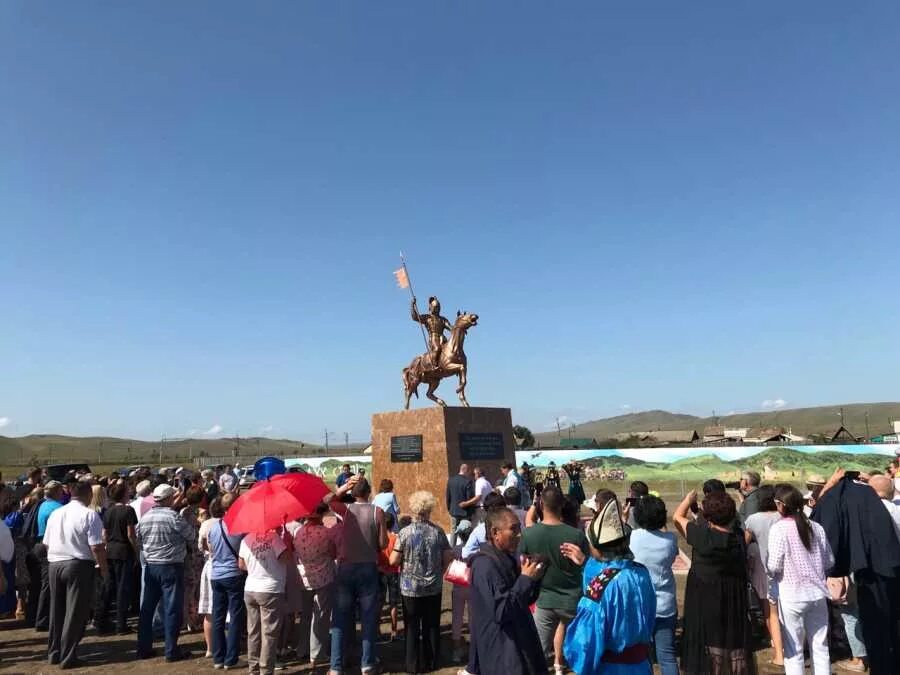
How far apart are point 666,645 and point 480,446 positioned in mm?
10614

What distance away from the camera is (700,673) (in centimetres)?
379

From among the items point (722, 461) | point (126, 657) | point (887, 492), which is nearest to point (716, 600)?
point (887, 492)

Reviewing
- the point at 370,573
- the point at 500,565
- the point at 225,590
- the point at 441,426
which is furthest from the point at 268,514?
the point at 441,426

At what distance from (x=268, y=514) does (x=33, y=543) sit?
17.7 ft

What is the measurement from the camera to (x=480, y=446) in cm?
1478

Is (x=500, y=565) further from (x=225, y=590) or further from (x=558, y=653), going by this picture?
(x=225, y=590)

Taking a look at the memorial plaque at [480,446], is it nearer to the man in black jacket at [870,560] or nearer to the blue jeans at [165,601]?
the blue jeans at [165,601]

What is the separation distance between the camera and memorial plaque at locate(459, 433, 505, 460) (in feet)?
47.5

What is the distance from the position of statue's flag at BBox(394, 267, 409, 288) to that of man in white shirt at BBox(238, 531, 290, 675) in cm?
1262

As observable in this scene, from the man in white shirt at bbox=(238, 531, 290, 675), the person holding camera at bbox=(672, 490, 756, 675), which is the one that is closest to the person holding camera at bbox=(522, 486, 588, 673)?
the person holding camera at bbox=(672, 490, 756, 675)

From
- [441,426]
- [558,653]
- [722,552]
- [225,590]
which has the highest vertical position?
[441,426]

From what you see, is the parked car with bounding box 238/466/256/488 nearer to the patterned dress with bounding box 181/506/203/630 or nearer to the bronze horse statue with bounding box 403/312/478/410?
the bronze horse statue with bounding box 403/312/478/410

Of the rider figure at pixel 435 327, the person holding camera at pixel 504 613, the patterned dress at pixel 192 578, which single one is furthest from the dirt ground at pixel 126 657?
the rider figure at pixel 435 327

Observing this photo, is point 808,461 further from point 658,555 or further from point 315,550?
point 315,550
